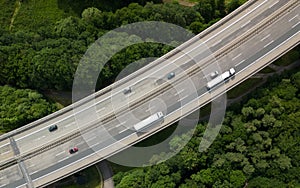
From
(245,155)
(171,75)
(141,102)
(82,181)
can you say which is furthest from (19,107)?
(245,155)

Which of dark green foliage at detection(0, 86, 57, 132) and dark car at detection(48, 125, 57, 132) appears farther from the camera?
dark green foliage at detection(0, 86, 57, 132)

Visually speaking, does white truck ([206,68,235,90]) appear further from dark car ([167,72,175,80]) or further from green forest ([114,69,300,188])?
green forest ([114,69,300,188])

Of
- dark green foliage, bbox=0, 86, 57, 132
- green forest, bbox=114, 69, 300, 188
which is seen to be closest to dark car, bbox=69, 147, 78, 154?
dark green foliage, bbox=0, 86, 57, 132

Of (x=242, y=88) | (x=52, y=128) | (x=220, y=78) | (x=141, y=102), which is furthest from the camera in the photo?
(x=242, y=88)

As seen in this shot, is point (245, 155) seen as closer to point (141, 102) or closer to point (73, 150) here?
point (141, 102)

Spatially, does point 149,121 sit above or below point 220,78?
below
